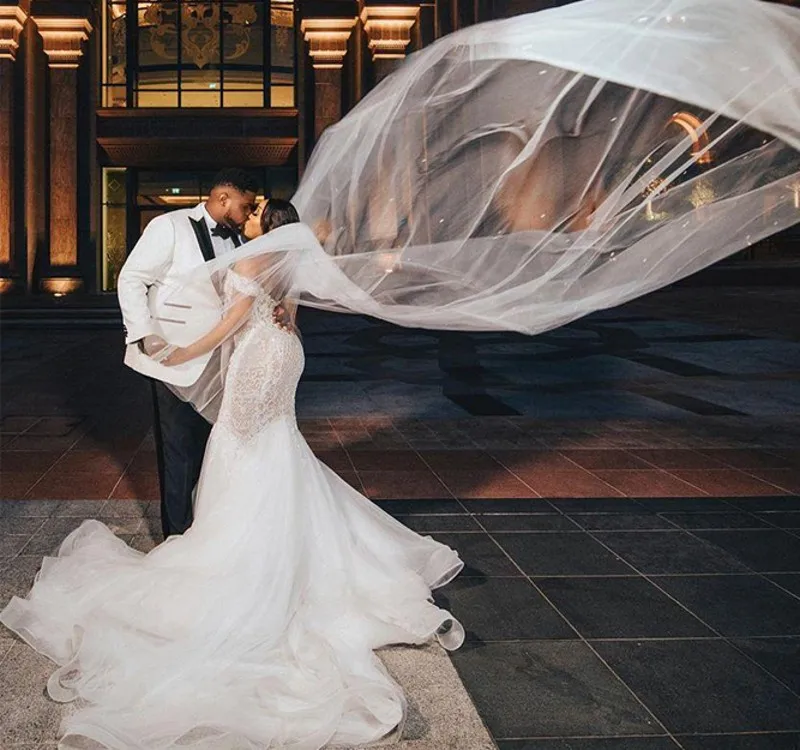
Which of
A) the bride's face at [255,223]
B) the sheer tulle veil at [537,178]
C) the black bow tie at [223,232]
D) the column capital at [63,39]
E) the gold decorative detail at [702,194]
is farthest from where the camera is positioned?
the column capital at [63,39]

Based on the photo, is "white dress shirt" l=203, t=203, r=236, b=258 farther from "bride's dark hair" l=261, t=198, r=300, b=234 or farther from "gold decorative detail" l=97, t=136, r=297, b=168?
"gold decorative detail" l=97, t=136, r=297, b=168

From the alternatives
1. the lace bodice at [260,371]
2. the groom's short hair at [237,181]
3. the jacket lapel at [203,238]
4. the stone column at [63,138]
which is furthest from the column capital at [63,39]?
the lace bodice at [260,371]

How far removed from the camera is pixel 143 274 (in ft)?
16.2

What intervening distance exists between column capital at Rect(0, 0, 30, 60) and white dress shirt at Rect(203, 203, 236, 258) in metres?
25.1

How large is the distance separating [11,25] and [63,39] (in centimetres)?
139

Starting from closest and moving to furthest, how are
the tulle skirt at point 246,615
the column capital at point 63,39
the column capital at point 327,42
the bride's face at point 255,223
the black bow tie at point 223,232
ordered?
the tulle skirt at point 246,615 → the bride's face at point 255,223 → the black bow tie at point 223,232 → the column capital at point 63,39 → the column capital at point 327,42

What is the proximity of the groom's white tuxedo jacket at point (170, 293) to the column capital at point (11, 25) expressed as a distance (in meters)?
25.0

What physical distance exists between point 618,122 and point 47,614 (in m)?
3.34

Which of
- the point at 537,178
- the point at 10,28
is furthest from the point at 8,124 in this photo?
the point at 537,178

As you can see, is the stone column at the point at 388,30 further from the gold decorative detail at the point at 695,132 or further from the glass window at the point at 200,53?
the gold decorative detail at the point at 695,132

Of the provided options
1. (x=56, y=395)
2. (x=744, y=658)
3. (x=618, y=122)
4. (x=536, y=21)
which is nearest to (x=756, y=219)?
(x=618, y=122)

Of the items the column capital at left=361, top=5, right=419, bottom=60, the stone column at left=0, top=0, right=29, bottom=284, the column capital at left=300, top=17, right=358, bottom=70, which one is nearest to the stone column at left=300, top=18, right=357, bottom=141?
the column capital at left=300, top=17, right=358, bottom=70

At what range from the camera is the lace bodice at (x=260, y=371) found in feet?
14.4

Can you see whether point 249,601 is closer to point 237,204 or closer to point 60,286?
point 237,204
